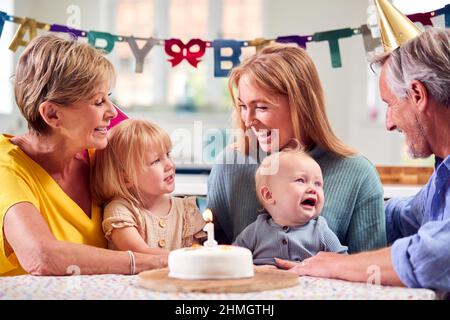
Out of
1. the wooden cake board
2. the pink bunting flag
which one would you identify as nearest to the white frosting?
the wooden cake board

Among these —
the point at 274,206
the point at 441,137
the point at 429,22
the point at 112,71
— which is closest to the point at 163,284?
the point at 274,206

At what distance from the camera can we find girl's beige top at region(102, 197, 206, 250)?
1534 mm

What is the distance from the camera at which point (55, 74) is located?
1.47 metres

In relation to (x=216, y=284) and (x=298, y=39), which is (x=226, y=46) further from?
(x=216, y=284)

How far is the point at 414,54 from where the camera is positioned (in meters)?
1.46

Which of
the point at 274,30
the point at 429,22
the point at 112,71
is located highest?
the point at 274,30

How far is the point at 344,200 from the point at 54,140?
0.68m

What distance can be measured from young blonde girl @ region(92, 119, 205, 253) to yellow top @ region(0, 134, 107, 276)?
0.05 metres

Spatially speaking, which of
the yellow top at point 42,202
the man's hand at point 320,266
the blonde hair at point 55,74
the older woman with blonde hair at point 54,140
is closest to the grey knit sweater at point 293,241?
the man's hand at point 320,266

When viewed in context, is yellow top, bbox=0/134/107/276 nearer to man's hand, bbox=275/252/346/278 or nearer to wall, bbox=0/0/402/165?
man's hand, bbox=275/252/346/278

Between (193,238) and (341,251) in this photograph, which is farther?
(193,238)

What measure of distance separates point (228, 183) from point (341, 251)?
0.34m
